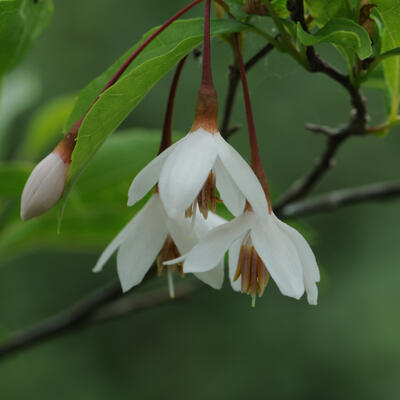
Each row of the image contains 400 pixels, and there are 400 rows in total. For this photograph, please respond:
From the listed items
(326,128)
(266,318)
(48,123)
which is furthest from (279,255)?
(266,318)

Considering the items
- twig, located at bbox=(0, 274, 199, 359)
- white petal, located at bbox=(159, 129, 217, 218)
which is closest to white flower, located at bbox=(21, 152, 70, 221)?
white petal, located at bbox=(159, 129, 217, 218)

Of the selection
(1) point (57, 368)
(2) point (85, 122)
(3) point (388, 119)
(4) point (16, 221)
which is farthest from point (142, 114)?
(2) point (85, 122)

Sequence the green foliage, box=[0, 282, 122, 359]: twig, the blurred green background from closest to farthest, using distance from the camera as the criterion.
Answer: the green foliage, box=[0, 282, 122, 359]: twig, the blurred green background

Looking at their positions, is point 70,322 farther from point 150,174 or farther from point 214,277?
point 150,174

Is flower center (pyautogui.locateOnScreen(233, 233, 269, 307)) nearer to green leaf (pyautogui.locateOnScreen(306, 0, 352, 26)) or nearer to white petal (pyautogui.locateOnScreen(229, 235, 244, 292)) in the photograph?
white petal (pyautogui.locateOnScreen(229, 235, 244, 292))

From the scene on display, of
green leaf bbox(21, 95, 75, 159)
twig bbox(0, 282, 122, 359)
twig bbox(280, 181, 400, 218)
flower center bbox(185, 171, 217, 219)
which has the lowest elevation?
twig bbox(0, 282, 122, 359)

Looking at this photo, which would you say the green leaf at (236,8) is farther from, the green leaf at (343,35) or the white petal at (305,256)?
the white petal at (305,256)

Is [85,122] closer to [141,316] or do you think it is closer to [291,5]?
[291,5]
